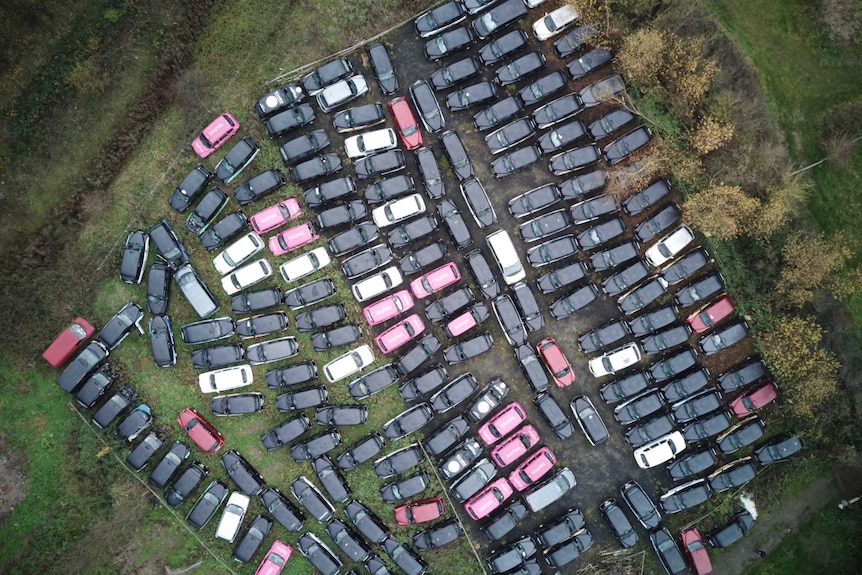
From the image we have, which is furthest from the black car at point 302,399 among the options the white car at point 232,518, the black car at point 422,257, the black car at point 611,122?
the black car at point 611,122

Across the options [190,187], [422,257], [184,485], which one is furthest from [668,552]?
[190,187]

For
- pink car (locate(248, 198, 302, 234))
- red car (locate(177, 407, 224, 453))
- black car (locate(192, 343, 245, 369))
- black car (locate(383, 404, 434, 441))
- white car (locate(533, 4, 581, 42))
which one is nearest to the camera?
white car (locate(533, 4, 581, 42))

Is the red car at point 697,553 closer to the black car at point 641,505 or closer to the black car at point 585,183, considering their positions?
the black car at point 641,505

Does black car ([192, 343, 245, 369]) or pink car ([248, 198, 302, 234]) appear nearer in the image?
pink car ([248, 198, 302, 234])

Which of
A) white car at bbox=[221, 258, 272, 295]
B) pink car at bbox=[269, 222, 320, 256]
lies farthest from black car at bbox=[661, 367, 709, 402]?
white car at bbox=[221, 258, 272, 295]

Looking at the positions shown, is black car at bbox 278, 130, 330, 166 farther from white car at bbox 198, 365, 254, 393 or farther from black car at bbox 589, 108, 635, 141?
black car at bbox 589, 108, 635, 141

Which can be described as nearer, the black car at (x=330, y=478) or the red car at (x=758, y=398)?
the red car at (x=758, y=398)

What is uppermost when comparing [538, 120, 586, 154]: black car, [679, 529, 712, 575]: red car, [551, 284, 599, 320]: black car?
[538, 120, 586, 154]: black car
